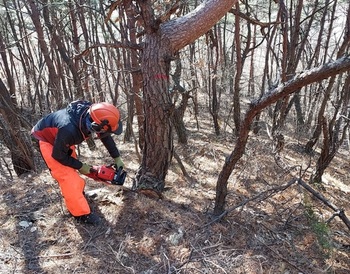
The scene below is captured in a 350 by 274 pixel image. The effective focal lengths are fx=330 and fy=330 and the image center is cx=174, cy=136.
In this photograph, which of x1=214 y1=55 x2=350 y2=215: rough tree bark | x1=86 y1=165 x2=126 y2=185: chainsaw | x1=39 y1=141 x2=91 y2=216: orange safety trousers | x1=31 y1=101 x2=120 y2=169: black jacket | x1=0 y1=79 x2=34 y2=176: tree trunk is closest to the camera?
x1=214 y1=55 x2=350 y2=215: rough tree bark

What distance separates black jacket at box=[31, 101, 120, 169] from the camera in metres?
3.49

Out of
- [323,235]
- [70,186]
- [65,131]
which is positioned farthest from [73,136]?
[323,235]

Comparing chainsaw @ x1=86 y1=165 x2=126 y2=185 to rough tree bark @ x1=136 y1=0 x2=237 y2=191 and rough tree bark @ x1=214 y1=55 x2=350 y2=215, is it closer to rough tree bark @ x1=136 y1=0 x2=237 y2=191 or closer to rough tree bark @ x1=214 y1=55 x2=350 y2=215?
rough tree bark @ x1=136 y1=0 x2=237 y2=191

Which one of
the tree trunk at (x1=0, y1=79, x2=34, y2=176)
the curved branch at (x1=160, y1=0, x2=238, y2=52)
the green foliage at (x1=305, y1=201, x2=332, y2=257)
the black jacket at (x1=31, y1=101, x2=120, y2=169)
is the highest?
the curved branch at (x1=160, y1=0, x2=238, y2=52)

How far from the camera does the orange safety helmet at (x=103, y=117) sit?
11.1 ft

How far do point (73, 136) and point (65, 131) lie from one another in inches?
3.9

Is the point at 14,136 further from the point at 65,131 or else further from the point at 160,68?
the point at 160,68

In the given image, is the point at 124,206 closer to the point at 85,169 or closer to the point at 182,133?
the point at 85,169

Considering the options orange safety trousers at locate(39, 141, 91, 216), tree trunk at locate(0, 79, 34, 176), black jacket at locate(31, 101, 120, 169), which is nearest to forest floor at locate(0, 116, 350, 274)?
orange safety trousers at locate(39, 141, 91, 216)

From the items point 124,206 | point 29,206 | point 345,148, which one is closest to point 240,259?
point 124,206

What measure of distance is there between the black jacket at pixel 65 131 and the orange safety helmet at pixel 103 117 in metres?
0.21

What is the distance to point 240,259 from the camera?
3324 millimetres

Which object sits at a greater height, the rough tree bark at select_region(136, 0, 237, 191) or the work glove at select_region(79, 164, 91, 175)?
the rough tree bark at select_region(136, 0, 237, 191)

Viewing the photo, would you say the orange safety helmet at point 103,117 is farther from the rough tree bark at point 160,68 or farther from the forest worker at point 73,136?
the rough tree bark at point 160,68
